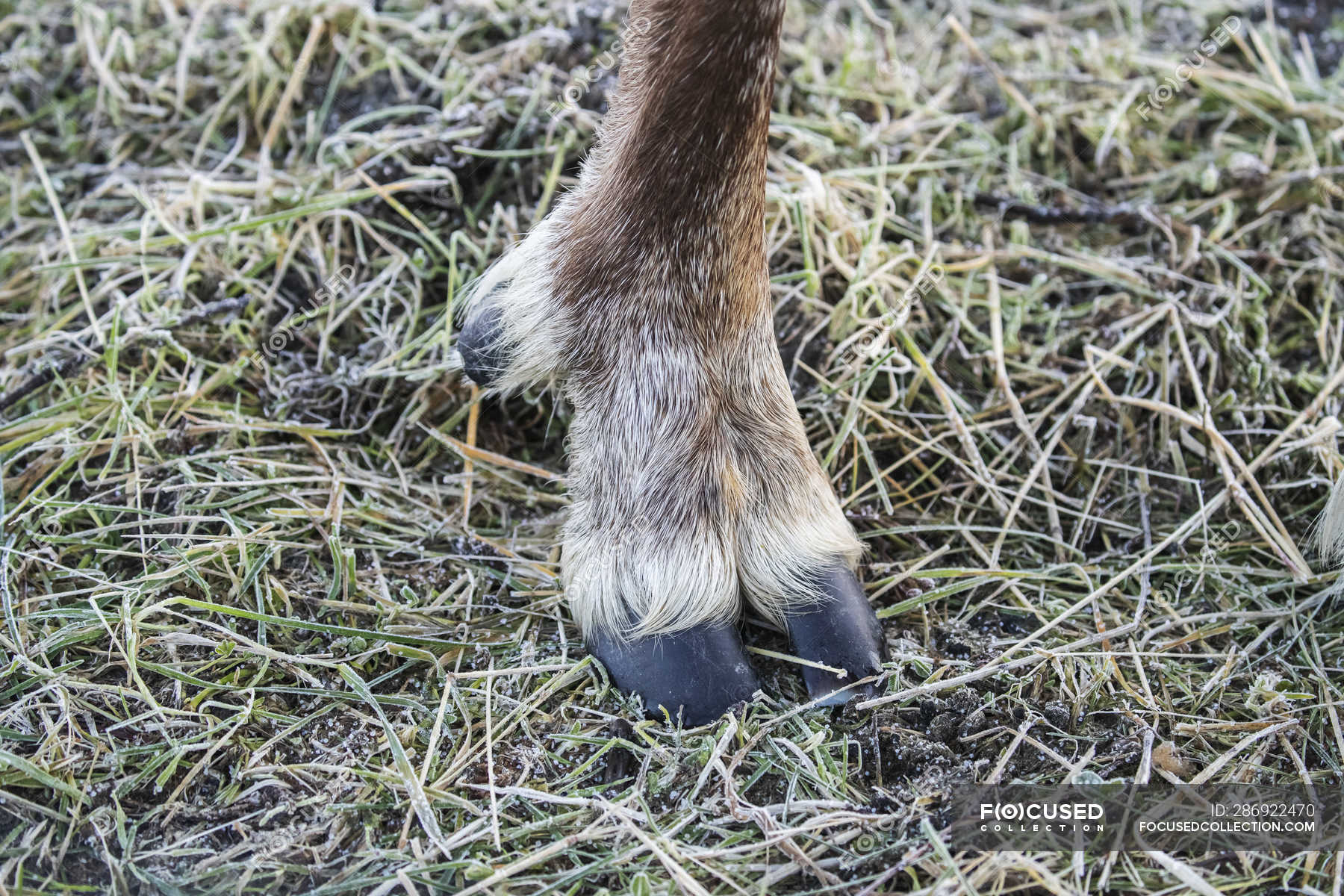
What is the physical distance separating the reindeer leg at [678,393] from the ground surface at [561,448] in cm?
12

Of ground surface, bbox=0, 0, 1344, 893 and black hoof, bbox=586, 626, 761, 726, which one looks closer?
ground surface, bbox=0, 0, 1344, 893

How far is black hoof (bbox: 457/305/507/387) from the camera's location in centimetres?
213

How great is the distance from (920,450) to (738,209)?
0.82 m

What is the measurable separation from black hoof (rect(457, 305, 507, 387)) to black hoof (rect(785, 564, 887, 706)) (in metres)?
0.75

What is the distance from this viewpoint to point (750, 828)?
1.74m

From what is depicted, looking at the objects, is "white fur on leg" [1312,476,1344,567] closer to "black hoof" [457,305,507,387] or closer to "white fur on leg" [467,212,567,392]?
"white fur on leg" [467,212,567,392]

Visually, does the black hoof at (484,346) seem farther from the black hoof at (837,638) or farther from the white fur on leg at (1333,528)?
the white fur on leg at (1333,528)

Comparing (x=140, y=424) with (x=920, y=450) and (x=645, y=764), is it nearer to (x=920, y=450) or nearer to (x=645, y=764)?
(x=645, y=764)

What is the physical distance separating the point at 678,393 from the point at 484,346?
43 cm

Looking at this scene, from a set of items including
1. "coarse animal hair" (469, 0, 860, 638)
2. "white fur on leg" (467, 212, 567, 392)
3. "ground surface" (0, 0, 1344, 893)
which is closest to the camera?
"ground surface" (0, 0, 1344, 893)

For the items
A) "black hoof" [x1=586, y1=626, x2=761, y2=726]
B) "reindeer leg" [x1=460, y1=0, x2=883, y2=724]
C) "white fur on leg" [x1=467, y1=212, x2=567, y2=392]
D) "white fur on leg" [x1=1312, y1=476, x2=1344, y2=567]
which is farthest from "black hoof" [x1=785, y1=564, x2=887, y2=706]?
"white fur on leg" [x1=1312, y1=476, x2=1344, y2=567]

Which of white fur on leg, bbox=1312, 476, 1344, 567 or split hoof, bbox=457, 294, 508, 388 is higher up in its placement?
split hoof, bbox=457, 294, 508, 388

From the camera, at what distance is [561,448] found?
8.60 ft

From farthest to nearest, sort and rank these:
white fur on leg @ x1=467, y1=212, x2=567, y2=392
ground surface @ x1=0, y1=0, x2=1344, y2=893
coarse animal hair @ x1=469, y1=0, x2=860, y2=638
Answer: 1. white fur on leg @ x1=467, y1=212, x2=567, y2=392
2. coarse animal hair @ x1=469, y1=0, x2=860, y2=638
3. ground surface @ x1=0, y1=0, x2=1344, y2=893
